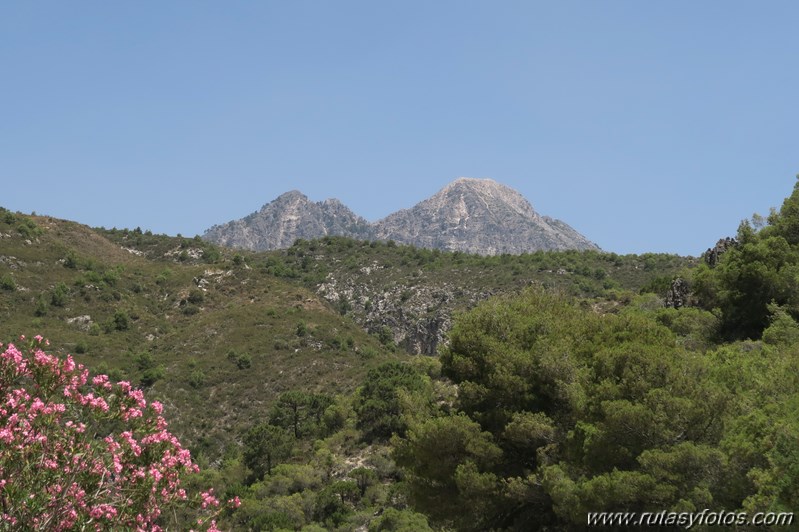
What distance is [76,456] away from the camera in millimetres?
8859

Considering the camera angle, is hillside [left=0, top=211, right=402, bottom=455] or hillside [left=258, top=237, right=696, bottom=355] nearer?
hillside [left=0, top=211, right=402, bottom=455]

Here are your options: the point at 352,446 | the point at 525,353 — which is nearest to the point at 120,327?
the point at 352,446

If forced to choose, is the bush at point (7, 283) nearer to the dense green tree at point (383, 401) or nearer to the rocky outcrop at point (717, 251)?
the dense green tree at point (383, 401)

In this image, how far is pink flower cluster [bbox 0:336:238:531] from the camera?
848 centimetres

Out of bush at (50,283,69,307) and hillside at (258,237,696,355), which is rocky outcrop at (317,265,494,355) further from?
bush at (50,283,69,307)

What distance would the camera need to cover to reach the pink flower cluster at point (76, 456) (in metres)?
8.48

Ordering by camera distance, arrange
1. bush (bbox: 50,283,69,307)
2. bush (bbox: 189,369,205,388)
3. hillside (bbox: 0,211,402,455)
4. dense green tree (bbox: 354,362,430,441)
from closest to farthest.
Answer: dense green tree (bbox: 354,362,430,441) → hillside (bbox: 0,211,402,455) → bush (bbox: 189,369,205,388) → bush (bbox: 50,283,69,307)

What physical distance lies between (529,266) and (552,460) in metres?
79.9

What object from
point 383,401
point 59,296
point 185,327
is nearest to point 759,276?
point 383,401

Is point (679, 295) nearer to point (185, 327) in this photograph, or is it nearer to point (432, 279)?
point (185, 327)

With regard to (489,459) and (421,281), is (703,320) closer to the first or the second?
(489,459)

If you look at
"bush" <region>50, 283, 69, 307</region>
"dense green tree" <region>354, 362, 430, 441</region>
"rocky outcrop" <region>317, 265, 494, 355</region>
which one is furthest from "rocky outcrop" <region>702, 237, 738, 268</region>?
"bush" <region>50, 283, 69, 307</region>

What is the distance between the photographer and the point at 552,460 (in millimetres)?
18750

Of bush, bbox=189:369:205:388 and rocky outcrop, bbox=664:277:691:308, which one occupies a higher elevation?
rocky outcrop, bbox=664:277:691:308
